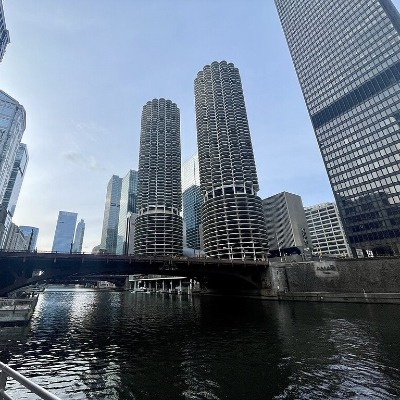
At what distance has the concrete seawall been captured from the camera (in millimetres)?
64438

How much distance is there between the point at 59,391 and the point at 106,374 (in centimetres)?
388

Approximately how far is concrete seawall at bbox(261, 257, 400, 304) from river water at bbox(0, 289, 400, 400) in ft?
101

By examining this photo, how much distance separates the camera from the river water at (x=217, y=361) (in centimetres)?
1675

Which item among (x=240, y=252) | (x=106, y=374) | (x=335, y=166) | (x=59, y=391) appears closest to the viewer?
(x=59, y=391)

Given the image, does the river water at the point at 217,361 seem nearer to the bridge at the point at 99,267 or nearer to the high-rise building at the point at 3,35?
the bridge at the point at 99,267

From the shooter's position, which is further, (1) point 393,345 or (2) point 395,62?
(2) point 395,62

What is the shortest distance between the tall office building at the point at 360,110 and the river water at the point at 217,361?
4122 inches

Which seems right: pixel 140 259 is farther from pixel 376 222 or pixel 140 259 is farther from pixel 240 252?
pixel 376 222

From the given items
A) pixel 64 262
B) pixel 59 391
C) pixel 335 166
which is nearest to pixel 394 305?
pixel 59 391

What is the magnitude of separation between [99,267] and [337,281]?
2586 inches

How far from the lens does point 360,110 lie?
138 metres

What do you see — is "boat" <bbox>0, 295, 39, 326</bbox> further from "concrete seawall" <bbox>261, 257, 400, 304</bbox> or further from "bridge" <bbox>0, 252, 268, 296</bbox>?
"concrete seawall" <bbox>261, 257, 400, 304</bbox>

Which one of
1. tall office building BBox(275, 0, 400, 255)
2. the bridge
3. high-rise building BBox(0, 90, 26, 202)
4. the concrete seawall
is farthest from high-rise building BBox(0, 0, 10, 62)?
tall office building BBox(275, 0, 400, 255)

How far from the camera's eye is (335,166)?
144 m
